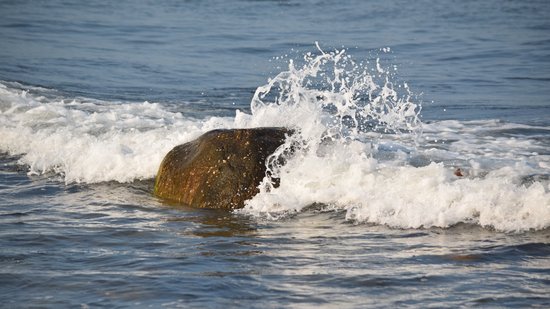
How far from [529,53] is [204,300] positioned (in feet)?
44.1

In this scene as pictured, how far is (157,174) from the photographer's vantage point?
8.34 meters

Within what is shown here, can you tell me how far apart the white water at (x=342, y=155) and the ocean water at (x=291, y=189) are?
0.07 ft

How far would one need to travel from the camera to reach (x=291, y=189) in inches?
303

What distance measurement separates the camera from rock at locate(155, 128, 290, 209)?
759 centimetres

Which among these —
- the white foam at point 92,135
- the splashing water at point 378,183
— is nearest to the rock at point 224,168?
the splashing water at point 378,183

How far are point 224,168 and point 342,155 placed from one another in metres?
1.20

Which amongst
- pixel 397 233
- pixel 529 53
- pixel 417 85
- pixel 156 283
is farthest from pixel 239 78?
pixel 156 283

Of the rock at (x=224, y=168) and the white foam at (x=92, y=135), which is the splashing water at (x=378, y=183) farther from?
the white foam at (x=92, y=135)

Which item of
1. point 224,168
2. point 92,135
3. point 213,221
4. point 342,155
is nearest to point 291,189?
point 224,168

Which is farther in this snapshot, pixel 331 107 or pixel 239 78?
pixel 239 78

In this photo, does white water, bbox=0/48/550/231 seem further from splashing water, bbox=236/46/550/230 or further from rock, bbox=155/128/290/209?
rock, bbox=155/128/290/209

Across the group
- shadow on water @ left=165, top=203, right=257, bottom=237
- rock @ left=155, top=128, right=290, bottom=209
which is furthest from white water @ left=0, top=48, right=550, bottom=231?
shadow on water @ left=165, top=203, right=257, bottom=237

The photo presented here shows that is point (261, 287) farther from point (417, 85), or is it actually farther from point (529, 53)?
point (529, 53)

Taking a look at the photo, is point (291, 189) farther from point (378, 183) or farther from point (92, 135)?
point (92, 135)
